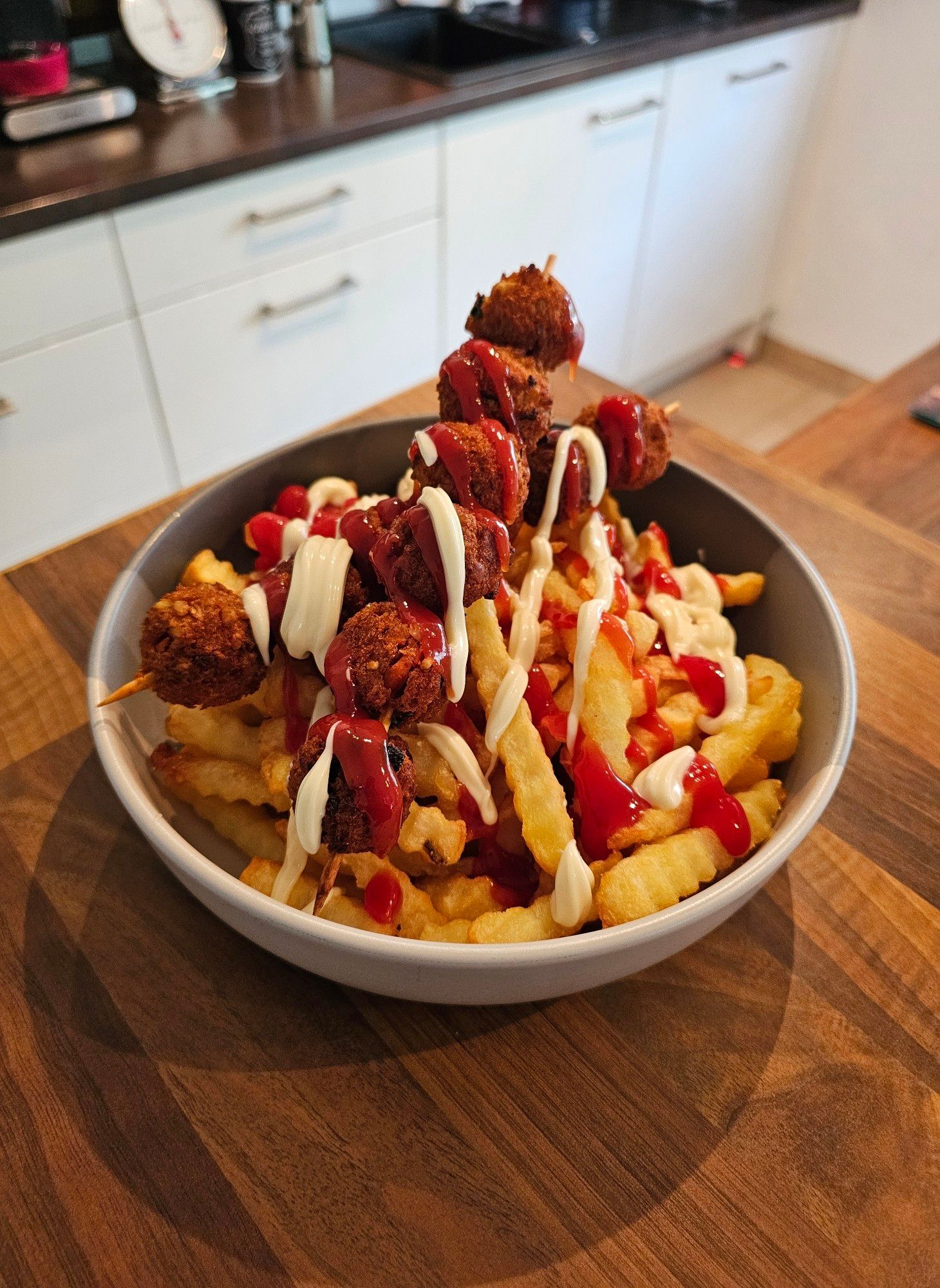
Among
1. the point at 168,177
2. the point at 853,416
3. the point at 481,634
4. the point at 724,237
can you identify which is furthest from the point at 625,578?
the point at 724,237

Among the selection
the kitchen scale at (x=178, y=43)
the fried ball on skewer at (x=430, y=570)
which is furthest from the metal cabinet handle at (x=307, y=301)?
the fried ball on skewer at (x=430, y=570)

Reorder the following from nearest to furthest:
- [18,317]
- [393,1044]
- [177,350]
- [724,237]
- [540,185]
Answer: [393,1044] → [18,317] → [177,350] → [540,185] → [724,237]

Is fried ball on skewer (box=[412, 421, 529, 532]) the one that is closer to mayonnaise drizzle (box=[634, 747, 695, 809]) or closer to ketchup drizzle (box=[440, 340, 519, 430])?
ketchup drizzle (box=[440, 340, 519, 430])

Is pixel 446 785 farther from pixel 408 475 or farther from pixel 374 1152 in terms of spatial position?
pixel 408 475

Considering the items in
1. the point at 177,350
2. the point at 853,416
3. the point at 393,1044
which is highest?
the point at 393,1044

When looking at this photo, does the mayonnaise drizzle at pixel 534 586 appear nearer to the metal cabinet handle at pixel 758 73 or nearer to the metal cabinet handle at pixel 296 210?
the metal cabinet handle at pixel 296 210

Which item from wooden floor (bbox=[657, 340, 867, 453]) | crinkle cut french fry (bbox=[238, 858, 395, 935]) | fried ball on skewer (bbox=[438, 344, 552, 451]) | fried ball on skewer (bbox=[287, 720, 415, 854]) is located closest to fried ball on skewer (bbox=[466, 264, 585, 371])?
fried ball on skewer (bbox=[438, 344, 552, 451])

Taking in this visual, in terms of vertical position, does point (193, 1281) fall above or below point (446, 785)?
below

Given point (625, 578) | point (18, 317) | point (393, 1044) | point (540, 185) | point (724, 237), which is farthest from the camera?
point (724, 237)
